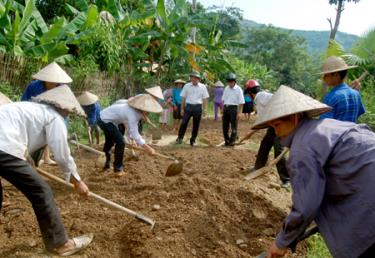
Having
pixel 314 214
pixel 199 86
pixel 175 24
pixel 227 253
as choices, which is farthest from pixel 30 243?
pixel 175 24

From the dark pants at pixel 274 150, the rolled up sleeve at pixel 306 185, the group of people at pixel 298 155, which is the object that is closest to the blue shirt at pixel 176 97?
the dark pants at pixel 274 150

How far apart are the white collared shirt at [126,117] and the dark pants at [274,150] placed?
182cm

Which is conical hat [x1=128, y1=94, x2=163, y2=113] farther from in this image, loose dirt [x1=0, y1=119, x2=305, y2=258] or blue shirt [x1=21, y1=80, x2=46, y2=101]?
blue shirt [x1=21, y1=80, x2=46, y2=101]

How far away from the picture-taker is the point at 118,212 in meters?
3.85

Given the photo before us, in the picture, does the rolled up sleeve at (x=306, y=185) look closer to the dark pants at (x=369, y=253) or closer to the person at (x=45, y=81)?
the dark pants at (x=369, y=253)

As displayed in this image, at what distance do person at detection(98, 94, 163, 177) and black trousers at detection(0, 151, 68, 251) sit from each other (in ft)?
6.68

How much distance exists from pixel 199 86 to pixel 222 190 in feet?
13.7

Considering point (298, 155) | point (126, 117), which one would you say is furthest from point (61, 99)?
point (126, 117)

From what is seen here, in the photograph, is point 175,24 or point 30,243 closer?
point 30,243

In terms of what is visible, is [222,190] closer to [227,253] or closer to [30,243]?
[227,253]

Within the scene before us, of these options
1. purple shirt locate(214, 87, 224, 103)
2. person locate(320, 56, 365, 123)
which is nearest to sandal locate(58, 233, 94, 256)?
person locate(320, 56, 365, 123)

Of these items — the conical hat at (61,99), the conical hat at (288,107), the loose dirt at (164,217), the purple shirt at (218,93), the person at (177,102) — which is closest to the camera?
the conical hat at (288,107)

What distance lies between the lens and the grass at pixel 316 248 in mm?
3346

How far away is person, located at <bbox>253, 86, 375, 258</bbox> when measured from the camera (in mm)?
1817
